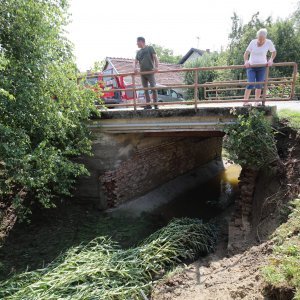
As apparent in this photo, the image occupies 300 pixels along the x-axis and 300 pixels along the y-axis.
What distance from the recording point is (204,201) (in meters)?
A: 11.0

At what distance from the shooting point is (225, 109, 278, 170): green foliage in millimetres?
6500

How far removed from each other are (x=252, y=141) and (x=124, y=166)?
4.10 metres

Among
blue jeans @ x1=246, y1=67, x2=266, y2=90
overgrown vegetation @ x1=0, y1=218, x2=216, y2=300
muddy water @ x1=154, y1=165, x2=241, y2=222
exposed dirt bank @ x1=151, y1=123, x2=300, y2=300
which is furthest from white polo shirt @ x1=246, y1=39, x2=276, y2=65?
muddy water @ x1=154, y1=165, x2=241, y2=222

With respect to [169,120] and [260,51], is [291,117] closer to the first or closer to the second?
[260,51]

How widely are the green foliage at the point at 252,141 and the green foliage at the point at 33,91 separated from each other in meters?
3.69

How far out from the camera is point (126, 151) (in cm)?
909

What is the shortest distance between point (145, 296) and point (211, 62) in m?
27.8

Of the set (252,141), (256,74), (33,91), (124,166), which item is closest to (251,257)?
(252,141)

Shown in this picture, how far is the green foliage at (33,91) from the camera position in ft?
18.2

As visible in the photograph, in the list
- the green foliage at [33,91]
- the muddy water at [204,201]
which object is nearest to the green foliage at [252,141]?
the muddy water at [204,201]

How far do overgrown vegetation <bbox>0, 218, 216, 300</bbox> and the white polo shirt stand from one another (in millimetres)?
4495

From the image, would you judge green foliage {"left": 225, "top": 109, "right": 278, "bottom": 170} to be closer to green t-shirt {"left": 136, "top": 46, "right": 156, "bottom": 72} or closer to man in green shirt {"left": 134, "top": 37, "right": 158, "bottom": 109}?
man in green shirt {"left": 134, "top": 37, "right": 158, "bottom": 109}

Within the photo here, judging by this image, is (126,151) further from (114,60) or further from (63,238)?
(114,60)

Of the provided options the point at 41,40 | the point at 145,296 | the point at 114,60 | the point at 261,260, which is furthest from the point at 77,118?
the point at 114,60
